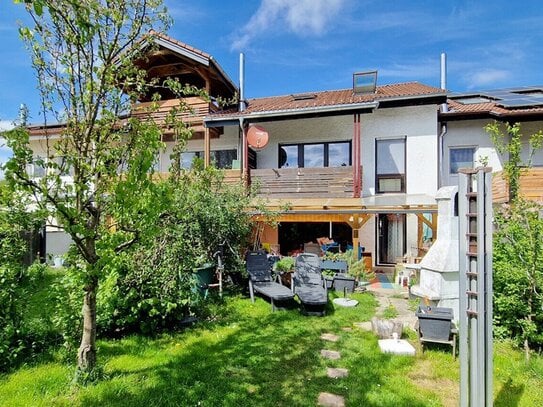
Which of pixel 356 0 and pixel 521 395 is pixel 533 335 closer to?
pixel 521 395

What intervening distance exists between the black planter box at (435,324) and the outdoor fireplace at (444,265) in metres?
0.92

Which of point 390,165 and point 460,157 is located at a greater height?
point 460,157

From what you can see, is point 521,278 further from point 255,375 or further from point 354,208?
point 354,208

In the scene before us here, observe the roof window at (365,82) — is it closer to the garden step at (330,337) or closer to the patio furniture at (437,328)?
the patio furniture at (437,328)

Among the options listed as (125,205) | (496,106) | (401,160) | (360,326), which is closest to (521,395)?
(360,326)

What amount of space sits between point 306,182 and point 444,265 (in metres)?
8.35

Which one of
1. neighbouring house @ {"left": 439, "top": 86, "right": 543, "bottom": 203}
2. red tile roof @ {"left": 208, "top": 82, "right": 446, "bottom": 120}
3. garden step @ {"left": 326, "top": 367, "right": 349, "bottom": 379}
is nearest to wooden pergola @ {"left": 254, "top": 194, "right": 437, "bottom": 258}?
neighbouring house @ {"left": 439, "top": 86, "right": 543, "bottom": 203}

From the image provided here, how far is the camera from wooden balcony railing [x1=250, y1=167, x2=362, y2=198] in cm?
1379

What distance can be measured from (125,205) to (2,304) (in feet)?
10.7

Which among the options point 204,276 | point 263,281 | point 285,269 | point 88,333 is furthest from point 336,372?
point 285,269

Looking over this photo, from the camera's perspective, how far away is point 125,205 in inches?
147

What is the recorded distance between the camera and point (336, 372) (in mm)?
5113

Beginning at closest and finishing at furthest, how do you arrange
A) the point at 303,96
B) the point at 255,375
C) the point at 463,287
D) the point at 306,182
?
the point at 463,287
the point at 255,375
the point at 306,182
the point at 303,96

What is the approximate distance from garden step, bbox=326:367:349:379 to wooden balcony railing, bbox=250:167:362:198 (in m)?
8.99
